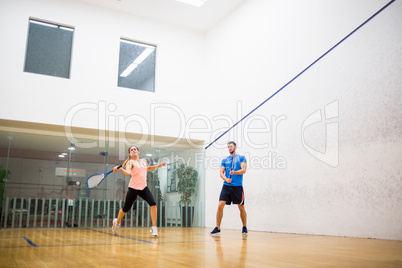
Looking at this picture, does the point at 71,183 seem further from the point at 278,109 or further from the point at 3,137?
the point at 278,109

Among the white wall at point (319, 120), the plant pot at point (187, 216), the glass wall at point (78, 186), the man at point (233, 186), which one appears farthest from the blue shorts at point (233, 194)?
the plant pot at point (187, 216)

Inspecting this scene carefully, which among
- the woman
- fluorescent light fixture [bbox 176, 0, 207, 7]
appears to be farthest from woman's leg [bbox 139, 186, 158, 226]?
fluorescent light fixture [bbox 176, 0, 207, 7]

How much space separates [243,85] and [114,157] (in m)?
3.03

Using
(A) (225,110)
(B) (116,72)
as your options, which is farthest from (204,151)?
(B) (116,72)

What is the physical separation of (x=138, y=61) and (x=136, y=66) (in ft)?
0.44

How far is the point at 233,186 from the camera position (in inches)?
197

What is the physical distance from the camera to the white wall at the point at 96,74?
6.83 m

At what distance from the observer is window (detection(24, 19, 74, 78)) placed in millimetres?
7121

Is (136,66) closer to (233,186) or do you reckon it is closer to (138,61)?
(138,61)

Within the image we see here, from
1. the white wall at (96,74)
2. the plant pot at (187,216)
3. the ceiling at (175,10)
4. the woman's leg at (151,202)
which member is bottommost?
the plant pot at (187,216)

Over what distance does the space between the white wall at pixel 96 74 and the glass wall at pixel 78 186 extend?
1.74 feet

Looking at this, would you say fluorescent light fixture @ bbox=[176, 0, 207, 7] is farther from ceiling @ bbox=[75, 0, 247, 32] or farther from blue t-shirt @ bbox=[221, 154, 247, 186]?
blue t-shirt @ bbox=[221, 154, 247, 186]

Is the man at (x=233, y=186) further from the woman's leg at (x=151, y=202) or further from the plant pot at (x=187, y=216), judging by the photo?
the plant pot at (x=187, y=216)

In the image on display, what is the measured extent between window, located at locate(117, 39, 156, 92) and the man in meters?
3.70
